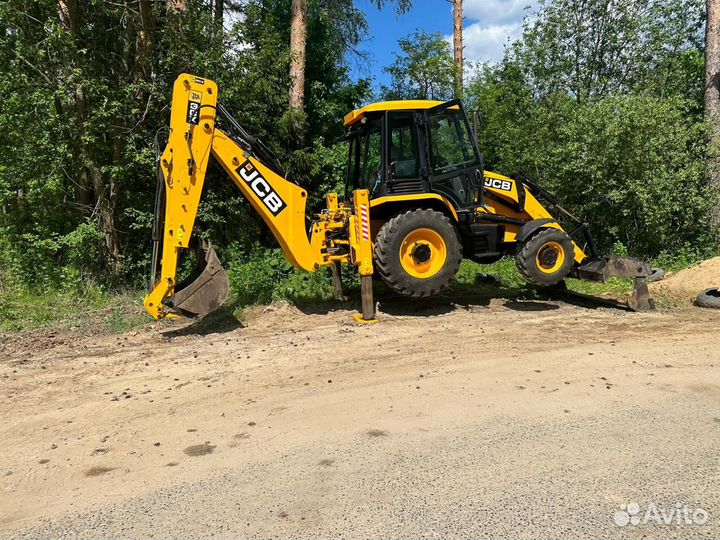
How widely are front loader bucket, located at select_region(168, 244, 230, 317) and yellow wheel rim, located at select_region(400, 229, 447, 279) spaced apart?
8.06ft

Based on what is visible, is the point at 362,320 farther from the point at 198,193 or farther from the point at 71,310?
the point at 71,310

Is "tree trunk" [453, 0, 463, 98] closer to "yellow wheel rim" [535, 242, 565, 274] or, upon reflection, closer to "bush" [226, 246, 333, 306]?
"bush" [226, 246, 333, 306]

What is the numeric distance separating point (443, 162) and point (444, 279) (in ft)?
5.65

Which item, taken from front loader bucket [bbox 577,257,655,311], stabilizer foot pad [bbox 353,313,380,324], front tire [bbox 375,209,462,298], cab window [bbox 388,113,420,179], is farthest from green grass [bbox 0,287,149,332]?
front loader bucket [bbox 577,257,655,311]

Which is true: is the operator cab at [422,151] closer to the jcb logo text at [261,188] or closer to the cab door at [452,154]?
the cab door at [452,154]

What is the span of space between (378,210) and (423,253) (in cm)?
96

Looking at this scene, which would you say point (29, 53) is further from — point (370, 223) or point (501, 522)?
point (501, 522)

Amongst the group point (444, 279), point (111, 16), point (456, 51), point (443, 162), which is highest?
point (456, 51)

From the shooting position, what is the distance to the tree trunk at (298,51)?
1175cm

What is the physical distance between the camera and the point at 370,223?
7.45 m

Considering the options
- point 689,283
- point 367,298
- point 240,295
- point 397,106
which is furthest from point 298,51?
point 689,283

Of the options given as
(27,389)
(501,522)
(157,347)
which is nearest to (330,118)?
(157,347)

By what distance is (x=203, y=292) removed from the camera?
657 centimetres

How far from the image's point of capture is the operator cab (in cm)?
740
